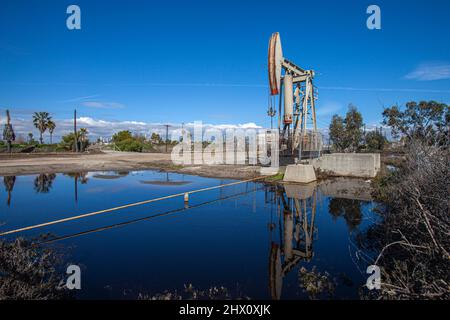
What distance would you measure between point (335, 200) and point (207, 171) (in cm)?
1303

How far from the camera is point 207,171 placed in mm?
23094

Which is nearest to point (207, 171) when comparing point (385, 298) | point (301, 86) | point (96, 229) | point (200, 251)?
point (301, 86)

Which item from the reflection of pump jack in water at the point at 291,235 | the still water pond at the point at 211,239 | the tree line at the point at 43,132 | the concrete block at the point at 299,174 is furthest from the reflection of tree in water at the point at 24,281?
the tree line at the point at 43,132

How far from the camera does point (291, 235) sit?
768cm

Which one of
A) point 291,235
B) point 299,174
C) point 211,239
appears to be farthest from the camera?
point 299,174

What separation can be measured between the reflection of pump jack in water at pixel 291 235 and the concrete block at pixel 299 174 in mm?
2503

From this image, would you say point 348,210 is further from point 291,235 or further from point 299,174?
point 299,174

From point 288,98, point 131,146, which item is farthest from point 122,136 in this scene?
point 288,98

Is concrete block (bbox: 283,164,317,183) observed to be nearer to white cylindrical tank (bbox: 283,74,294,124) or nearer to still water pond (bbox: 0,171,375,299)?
still water pond (bbox: 0,171,375,299)

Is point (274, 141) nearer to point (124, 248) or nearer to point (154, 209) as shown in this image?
point (154, 209)

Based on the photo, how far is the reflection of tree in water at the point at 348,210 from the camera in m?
8.94

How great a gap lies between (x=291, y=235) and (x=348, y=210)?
4.06 metres

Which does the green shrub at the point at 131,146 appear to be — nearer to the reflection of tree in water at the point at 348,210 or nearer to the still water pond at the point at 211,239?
the still water pond at the point at 211,239

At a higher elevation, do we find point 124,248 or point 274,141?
point 274,141
